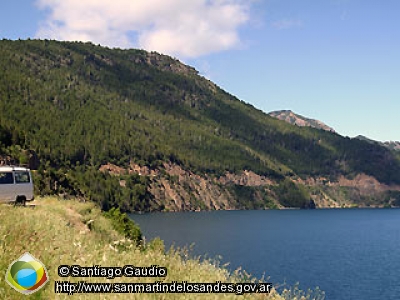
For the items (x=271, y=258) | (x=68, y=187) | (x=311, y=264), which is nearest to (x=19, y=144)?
(x=68, y=187)

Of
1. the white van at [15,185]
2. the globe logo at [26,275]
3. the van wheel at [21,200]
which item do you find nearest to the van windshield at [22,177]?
the white van at [15,185]

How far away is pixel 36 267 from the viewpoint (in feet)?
30.8

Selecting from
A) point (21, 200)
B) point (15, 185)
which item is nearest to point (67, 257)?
point (15, 185)

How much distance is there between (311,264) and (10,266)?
291 ft

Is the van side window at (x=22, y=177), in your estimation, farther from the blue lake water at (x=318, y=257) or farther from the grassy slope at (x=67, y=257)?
the blue lake water at (x=318, y=257)

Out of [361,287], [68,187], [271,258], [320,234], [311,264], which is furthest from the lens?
[320,234]

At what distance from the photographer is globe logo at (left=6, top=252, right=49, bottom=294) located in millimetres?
8797

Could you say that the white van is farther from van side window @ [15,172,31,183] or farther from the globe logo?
the globe logo

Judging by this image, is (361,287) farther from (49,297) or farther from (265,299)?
(49,297)

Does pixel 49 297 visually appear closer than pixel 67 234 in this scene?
Yes

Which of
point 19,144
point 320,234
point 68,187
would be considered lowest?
point 320,234

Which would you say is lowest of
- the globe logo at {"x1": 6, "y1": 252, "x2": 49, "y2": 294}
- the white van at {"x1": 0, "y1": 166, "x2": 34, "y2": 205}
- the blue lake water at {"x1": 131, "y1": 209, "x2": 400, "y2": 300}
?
the blue lake water at {"x1": 131, "y1": 209, "x2": 400, "y2": 300}

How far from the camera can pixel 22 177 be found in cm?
2853

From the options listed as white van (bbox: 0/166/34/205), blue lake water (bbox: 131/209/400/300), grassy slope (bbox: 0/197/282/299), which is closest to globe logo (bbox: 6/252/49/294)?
grassy slope (bbox: 0/197/282/299)
